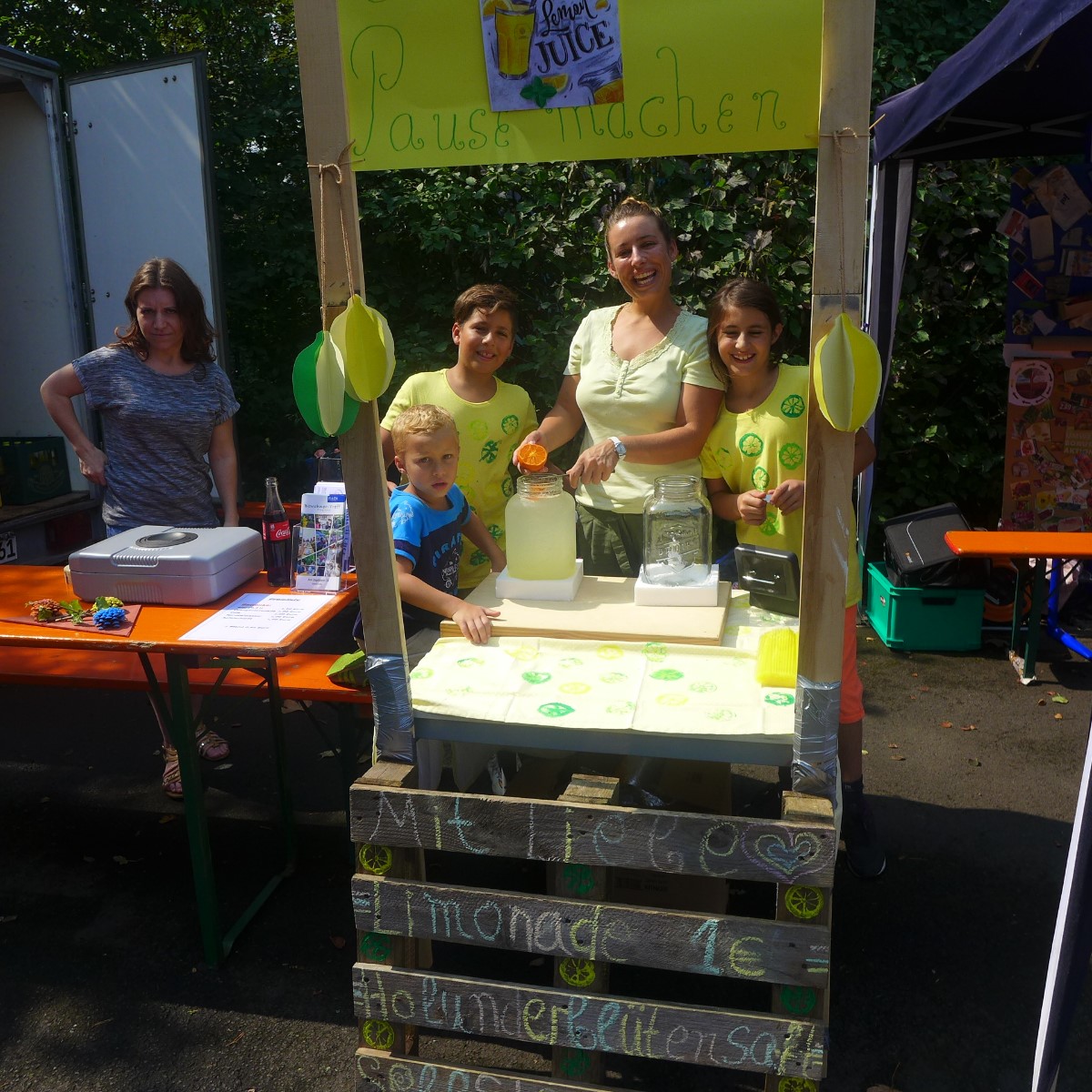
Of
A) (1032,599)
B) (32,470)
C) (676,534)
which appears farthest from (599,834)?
(32,470)

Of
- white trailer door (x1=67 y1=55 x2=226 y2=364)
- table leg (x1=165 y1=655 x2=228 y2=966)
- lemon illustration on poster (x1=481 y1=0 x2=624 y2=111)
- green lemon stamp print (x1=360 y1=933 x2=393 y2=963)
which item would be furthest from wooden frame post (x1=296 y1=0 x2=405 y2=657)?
white trailer door (x1=67 y1=55 x2=226 y2=364)

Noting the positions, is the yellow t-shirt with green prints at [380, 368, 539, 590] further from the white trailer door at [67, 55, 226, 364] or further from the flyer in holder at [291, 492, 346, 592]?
the white trailer door at [67, 55, 226, 364]

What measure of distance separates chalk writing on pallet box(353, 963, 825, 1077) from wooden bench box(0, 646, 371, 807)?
1116mm

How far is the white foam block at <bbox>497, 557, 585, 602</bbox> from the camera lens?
7.88ft

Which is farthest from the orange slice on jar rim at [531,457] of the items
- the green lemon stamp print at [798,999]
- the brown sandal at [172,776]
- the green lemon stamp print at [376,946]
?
the brown sandal at [172,776]

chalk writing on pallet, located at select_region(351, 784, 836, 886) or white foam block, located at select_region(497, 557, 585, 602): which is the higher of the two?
white foam block, located at select_region(497, 557, 585, 602)

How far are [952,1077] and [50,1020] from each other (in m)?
2.22

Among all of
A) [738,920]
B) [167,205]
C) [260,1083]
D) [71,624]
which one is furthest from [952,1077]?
[167,205]

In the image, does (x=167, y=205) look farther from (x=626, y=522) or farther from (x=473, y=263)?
(x=626, y=522)

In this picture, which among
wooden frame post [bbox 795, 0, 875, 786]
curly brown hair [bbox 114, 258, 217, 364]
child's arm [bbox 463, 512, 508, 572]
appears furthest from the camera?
curly brown hair [bbox 114, 258, 217, 364]

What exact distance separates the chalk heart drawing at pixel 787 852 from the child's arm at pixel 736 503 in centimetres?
103

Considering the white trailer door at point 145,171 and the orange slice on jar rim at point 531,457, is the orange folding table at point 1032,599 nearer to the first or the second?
the orange slice on jar rim at point 531,457

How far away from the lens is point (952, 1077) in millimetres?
2293

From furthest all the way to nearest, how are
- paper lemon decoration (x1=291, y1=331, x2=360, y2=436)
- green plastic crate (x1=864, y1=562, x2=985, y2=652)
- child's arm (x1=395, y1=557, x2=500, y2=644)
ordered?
1. green plastic crate (x1=864, y1=562, x2=985, y2=652)
2. child's arm (x1=395, y1=557, x2=500, y2=644)
3. paper lemon decoration (x1=291, y1=331, x2=360, y2=436)
